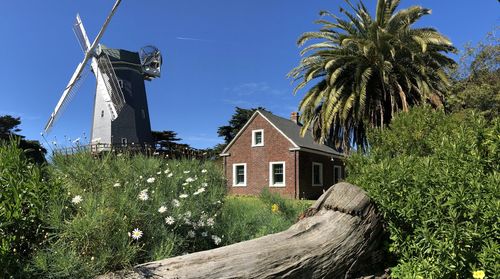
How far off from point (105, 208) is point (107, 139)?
104 ft

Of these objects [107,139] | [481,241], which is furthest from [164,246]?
[107,139]

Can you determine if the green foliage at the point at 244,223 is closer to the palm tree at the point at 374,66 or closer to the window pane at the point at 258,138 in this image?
the palm tree at the point at 374,66

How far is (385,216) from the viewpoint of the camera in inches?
158

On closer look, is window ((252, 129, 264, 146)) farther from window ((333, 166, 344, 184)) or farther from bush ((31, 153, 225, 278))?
bush ((31, 153, 225, 278))

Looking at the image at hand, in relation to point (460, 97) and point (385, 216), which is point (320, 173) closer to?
point (460, 97)

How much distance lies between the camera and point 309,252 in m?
3.73

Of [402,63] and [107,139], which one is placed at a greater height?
[402,63]

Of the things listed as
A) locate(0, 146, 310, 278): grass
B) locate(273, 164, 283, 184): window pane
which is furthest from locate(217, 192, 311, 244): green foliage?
locate(273, 164, 283, 184): window pane

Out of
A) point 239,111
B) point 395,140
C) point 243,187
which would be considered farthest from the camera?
point 239,111

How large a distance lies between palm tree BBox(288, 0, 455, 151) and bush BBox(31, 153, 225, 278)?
1448 centimetres

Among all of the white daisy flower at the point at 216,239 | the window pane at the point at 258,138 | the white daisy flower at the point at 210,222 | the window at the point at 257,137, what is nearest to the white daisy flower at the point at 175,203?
the white daisy flower at the point at 210,222

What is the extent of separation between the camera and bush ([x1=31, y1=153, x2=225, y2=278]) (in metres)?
2.86

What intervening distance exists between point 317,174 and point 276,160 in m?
3.54

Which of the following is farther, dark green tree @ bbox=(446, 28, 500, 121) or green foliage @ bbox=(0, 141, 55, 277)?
dark green tree @ bbox=(446, 28, 500, 121)
